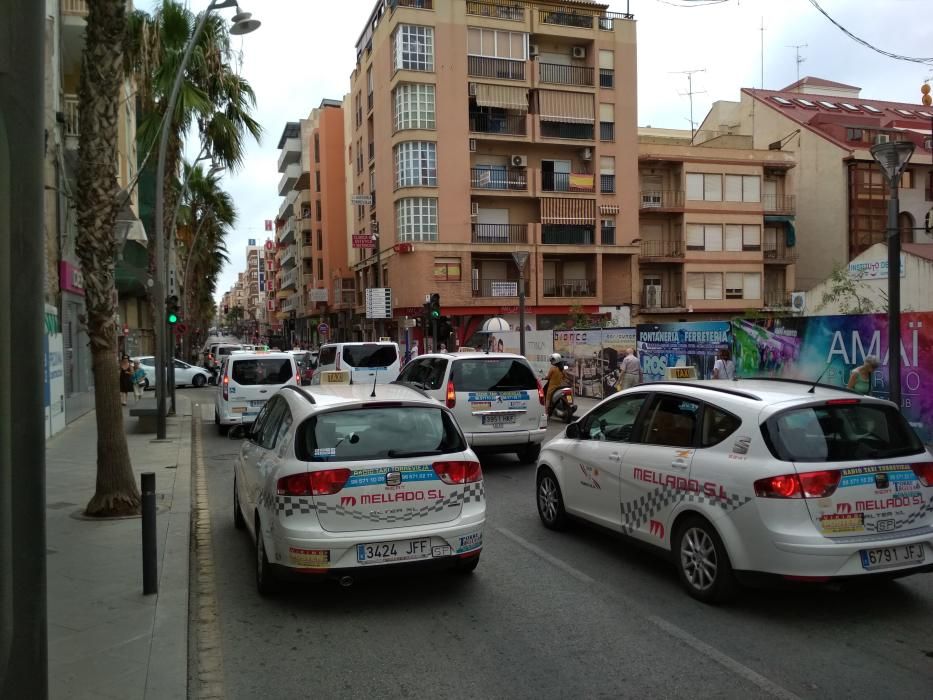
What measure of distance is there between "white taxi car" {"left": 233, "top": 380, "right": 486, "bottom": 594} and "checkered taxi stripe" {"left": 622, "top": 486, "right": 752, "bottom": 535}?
1354 millimetres

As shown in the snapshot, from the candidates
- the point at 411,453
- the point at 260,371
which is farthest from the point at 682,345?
the point at 411,453

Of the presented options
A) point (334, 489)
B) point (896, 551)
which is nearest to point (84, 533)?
point (334, 489)

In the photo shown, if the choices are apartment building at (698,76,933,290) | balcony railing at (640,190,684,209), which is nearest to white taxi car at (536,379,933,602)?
balcony railing at (640,190,684,209)

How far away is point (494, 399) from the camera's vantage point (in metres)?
12.2

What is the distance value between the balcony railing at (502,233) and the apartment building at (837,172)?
1723 centimetres

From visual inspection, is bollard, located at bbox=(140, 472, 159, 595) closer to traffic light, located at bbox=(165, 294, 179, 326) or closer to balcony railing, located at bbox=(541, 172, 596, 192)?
traffic light, located at bbox=(165, 294, 179, 326)

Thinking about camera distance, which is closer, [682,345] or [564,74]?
[682,345]

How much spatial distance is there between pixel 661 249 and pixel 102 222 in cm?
3995

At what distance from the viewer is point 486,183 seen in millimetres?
41781

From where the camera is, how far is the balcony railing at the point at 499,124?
41594mm

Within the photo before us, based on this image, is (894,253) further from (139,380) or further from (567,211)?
(567,211)

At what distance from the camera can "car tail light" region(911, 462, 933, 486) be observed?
5.54m

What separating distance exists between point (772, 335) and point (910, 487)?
12.2m

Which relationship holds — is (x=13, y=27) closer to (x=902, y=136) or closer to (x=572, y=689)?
(x=572, y=689)
